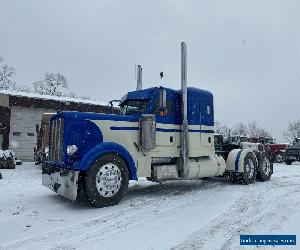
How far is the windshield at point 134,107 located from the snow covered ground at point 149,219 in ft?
6.85

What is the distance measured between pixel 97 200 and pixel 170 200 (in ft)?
6.08

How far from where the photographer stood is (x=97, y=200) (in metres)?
7.09

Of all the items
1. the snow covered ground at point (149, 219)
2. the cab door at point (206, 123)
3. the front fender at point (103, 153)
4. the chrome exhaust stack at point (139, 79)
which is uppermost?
the chrome exhaust stack at point (139, 79)

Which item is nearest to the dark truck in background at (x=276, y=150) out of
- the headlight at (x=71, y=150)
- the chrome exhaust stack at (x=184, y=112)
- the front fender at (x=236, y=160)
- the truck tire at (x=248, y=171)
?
the truck tire at (x=248, y=171)

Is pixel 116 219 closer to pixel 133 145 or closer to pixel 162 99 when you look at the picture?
pixel 133 145

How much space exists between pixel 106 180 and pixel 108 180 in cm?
5

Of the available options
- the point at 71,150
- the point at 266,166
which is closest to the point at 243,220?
the point at 71,150

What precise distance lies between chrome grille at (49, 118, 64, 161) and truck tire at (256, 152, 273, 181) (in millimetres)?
7347

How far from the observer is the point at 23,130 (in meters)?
24.6

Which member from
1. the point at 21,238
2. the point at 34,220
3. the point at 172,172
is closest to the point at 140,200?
the point at 172,172

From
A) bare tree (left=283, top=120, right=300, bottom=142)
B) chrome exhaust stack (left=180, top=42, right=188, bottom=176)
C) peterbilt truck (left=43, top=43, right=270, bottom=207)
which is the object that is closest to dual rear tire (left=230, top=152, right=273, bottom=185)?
peterbilt truck (left=43, top=43, right=270, bottom=207)

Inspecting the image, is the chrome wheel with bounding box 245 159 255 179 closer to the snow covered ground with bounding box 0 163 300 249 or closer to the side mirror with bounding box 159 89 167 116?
the snow covered ground with bounding box 0 163 300 249

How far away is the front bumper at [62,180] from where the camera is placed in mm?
6945

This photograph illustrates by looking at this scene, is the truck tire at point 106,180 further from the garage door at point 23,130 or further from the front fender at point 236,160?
the garage door at point 23,130
